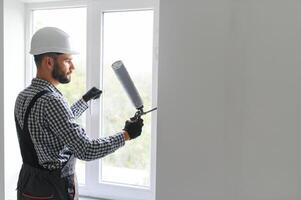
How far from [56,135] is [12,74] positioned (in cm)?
74

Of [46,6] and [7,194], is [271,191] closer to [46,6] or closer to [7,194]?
[7,194]


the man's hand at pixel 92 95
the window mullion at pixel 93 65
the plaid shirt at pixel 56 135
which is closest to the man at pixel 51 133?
the plaid shirt at pixel 56 135

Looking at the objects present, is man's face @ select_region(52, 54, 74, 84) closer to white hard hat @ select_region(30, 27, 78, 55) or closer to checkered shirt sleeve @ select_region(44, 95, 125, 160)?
white hard hat @ select_region(30, 27, 78, 55)

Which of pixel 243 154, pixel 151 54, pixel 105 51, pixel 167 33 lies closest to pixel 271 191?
pixel 243 154

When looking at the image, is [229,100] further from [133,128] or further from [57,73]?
[57,73]

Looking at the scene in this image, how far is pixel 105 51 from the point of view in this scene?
181 centimetres

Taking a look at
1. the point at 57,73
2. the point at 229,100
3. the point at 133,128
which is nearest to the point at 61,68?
the point at 57,73

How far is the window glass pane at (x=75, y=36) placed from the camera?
185 centimetres

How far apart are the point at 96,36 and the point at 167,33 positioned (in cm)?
61

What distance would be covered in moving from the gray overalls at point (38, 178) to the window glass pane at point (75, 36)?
537mm

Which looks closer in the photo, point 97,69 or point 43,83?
point 43,83

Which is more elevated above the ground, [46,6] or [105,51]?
[46,6]

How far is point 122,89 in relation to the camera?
1.77 metres

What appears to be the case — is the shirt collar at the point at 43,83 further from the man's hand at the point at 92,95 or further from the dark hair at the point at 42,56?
the man's hand at the point at 92,95
